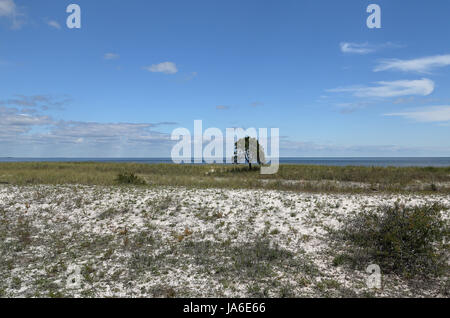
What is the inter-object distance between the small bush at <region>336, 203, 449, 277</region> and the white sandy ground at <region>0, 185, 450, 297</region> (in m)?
0.60

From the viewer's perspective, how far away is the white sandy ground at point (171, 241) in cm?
958

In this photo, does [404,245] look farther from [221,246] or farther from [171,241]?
[171,241]

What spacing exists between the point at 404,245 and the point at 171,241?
9.11 meters

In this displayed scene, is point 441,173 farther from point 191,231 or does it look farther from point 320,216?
point 191,231

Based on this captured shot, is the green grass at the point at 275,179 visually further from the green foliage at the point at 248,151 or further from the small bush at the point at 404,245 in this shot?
the small bush at the point at 404,245

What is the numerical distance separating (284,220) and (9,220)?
48.9ft

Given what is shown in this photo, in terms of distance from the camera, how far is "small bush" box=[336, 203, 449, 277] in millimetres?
10547

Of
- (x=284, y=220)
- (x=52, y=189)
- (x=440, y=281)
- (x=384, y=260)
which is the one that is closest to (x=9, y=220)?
(x=52, y=189)

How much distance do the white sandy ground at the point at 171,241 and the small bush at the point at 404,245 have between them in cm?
60

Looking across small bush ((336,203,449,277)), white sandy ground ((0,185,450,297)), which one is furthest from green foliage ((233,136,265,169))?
small bush ((336,203,449,277))

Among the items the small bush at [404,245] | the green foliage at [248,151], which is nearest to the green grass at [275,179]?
the green foliage at [248,151]

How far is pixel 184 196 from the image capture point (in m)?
19.8

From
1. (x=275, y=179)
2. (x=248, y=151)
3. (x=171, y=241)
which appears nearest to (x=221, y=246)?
(x=171, y=241)

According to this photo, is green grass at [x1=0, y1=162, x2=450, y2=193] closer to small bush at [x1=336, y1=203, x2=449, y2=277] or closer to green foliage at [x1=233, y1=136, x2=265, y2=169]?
green foliage at [x1=233, y1=136, x2=265, y2=169]
